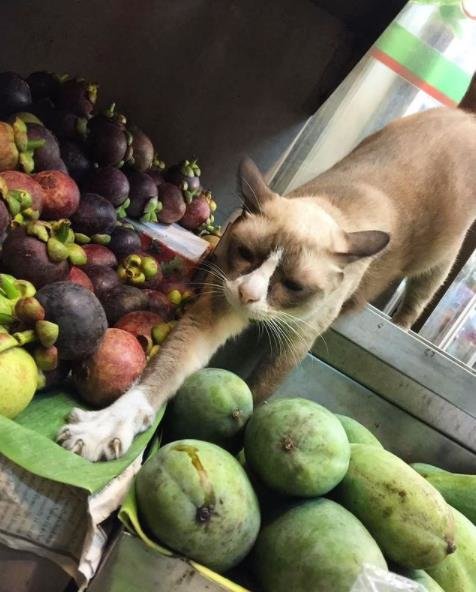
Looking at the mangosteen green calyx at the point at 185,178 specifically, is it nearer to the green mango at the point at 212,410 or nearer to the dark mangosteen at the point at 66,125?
the dark mangosteen at the point at 66,125

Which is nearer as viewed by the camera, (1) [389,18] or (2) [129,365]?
(2) [129,365]

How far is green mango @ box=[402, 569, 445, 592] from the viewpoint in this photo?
1067 mm

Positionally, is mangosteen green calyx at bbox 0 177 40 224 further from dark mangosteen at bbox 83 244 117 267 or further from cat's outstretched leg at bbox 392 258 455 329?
cat's outstretched leg at bbox 392 258 455 329

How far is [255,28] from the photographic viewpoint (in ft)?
7.95

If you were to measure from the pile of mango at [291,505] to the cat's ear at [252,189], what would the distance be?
0.52 metres

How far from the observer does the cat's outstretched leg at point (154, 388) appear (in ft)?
3.52

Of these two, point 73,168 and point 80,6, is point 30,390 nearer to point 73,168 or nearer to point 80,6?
point 73,168

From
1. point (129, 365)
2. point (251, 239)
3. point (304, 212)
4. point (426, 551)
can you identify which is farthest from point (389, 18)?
point (426, 551)

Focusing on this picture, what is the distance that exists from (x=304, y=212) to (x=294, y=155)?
1303mm

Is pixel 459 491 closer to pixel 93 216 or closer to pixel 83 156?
pixel 93 216

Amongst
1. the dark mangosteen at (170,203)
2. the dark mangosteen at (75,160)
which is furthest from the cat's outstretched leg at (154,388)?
Answer: the dark mangosteen at (170,203)

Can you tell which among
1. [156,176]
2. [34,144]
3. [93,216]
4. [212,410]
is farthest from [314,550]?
[156,176]

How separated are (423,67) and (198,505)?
2.73 metres

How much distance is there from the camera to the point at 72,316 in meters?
1.07
